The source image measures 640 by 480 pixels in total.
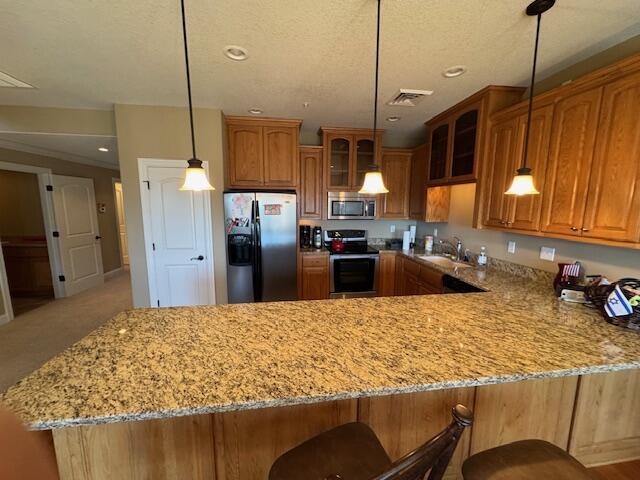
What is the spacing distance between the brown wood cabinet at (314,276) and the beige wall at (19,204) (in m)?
4.94

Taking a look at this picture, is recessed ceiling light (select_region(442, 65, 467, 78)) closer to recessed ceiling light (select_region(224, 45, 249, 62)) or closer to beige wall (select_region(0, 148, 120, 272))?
recessed ceiling light (select_region(224, 45, 249, 62))

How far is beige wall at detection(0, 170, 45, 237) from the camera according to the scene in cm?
463

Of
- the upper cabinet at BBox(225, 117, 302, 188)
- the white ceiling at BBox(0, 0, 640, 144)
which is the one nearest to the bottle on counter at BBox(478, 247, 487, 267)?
the white ceiling at BBox(0, 0, 640, 144)

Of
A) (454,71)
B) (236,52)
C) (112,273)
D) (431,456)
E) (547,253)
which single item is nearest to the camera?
(431,456)

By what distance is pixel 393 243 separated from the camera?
13.8ft

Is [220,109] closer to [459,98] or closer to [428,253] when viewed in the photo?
[459,98]

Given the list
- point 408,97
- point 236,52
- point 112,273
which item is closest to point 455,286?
point 408,97

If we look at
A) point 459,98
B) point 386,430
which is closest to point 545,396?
point 386,430

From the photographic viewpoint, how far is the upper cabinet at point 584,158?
4.89ft

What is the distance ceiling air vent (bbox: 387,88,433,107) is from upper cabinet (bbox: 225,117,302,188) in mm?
1202

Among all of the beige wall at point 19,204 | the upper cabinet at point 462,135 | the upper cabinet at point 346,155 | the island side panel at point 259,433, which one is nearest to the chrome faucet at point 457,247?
the upper cabinet at point 462,135

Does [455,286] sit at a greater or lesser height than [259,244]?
lesser

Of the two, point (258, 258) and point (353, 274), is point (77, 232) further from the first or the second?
point (353, 274)

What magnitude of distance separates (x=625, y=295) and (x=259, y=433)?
191 centimetres
